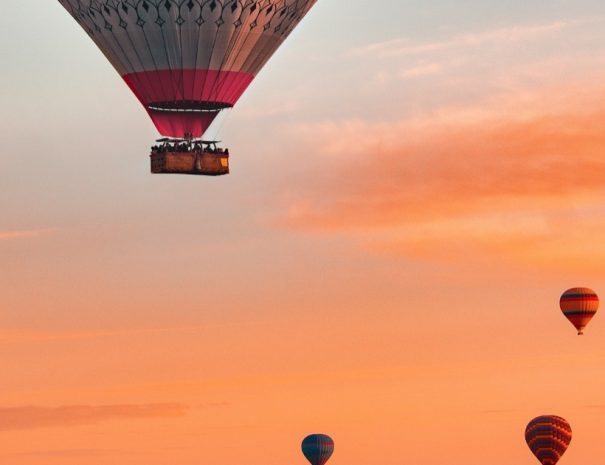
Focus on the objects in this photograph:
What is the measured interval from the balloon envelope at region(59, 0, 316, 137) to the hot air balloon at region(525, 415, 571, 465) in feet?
99.4

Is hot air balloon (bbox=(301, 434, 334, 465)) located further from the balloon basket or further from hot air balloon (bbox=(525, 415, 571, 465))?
the balloon basket

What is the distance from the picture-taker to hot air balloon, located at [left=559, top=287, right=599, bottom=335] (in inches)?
4446

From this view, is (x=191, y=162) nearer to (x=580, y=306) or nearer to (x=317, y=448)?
(x=580, y=306)

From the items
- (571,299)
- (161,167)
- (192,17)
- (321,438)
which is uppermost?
(192,17)

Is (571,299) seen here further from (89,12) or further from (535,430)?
(89,12)

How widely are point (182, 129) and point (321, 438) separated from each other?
33.3 m

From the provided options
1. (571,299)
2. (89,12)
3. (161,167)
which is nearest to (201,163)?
(161,167)

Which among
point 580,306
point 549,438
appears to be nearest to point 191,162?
point 580,306

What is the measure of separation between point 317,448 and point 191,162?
32867 millimetres

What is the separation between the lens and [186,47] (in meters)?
92.8

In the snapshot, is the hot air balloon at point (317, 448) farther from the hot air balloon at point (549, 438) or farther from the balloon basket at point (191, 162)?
the balloon basket at point (191, 162)

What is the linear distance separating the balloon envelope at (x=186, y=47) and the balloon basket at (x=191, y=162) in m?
1.69

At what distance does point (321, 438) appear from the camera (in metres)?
123

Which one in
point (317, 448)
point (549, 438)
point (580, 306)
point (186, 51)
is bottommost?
point (317, 448)
